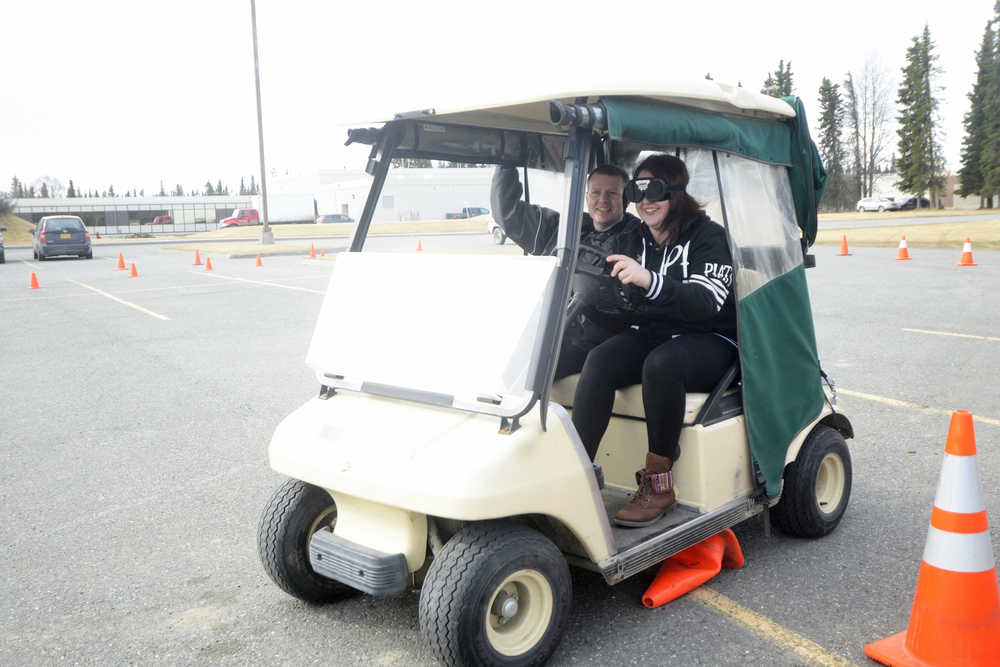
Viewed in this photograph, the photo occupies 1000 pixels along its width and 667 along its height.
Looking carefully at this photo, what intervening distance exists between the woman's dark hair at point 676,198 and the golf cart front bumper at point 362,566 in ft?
5.72

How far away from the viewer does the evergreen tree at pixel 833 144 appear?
66.8 meters

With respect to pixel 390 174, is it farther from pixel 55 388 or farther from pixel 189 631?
pixel 55 388

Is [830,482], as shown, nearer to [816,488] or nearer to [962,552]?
[816,488]

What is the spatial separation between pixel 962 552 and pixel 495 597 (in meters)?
1.48

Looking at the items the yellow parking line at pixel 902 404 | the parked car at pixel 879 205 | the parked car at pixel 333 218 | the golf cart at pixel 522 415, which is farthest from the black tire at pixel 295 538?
the parked car at pixel 879 205

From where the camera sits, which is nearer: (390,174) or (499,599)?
(499,599)

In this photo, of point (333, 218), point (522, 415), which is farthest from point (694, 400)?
point (333, 218)

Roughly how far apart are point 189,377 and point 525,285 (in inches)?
226

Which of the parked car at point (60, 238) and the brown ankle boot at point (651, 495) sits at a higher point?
the parked car at point (60, 238)

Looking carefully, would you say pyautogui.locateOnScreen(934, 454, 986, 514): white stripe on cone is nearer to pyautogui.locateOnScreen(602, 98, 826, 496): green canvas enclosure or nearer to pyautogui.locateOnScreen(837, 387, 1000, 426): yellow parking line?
pyautogui.locateOnScreen(602, 98, 826, 496): green canvas enclosure

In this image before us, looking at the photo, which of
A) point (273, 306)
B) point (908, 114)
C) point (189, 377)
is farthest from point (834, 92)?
point (189, 377)

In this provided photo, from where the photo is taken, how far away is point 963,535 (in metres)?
2.64

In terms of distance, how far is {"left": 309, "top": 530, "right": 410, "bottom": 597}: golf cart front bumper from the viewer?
2.66m

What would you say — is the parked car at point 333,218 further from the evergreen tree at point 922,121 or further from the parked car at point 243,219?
the evergreen tree at point 922,121
